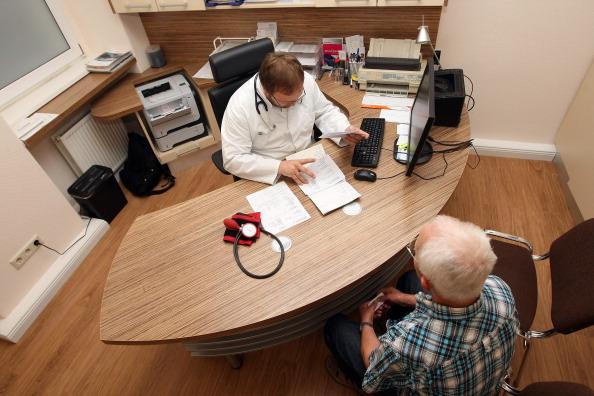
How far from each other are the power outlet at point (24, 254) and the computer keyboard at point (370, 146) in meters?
2.00

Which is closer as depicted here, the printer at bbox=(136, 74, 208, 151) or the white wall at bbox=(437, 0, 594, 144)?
the white wall at bbox=(437, 0, 594, 144)

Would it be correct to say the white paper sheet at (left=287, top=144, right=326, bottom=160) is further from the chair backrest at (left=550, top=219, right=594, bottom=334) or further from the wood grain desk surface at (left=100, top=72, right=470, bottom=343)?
the chair backrest at (left=550, top=219, right=594, bottom=334)

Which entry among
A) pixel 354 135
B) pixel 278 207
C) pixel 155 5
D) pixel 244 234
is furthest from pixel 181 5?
pixel 244 234

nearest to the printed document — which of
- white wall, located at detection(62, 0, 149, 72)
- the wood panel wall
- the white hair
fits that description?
the white hair

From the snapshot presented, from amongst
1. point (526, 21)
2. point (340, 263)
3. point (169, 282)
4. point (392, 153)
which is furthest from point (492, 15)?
point (169, 282)

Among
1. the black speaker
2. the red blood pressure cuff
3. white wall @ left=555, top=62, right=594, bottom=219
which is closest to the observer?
the red blood pressure cuff

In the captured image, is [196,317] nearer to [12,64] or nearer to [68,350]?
[68,350]

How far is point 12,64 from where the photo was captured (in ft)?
7.82

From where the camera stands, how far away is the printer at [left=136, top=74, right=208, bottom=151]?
263 centimetres

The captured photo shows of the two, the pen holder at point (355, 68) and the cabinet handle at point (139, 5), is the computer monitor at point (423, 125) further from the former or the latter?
the cabinet handle at point (139, 5)

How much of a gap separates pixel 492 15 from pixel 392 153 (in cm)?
135

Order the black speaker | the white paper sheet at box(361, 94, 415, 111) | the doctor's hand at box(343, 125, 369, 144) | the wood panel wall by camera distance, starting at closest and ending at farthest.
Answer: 1. the doctor's hand at box(343, 125, 369, 144)
2. the black speaker
3. the white paper sheet at box(361, 94, 415, 111)
4. the wood panel wall

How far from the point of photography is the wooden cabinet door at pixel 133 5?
2392mm

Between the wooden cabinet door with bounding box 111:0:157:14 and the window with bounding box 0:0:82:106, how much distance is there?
54cm
